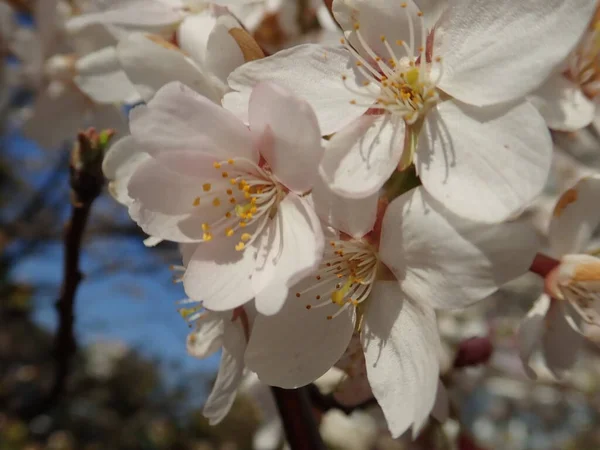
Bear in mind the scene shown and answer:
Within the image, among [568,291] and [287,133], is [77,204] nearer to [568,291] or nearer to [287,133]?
[287,133]

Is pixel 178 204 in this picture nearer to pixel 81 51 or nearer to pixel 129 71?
pixel 129 71

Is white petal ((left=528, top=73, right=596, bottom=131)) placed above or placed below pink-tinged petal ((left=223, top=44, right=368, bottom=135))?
below

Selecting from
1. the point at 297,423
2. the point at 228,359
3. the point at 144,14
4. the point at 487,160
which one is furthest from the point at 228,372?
the point at 144,14

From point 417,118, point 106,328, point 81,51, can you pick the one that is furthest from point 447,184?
point 106,328

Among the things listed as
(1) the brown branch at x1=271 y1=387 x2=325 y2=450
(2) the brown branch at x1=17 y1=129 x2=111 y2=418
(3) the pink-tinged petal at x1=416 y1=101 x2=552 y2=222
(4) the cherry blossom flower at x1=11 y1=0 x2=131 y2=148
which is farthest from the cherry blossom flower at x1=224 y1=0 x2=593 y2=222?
(4) the cherry blossom flower at x1=11 y1=0 x2=131 y2=148

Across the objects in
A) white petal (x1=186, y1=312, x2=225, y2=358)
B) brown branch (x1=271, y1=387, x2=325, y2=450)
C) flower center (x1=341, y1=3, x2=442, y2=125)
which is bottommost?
brown branch (x1=271, y1=387, x2=325, y2=450)

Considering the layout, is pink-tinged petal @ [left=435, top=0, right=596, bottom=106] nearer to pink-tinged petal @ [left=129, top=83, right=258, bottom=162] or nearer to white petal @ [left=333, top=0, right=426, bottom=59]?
white petal @ [left=333, top=0, right=426, bottom=59]
